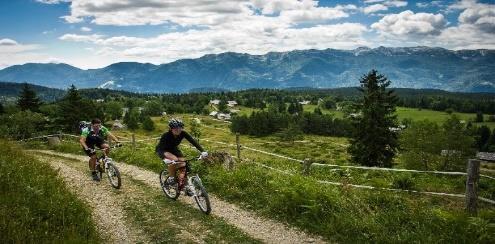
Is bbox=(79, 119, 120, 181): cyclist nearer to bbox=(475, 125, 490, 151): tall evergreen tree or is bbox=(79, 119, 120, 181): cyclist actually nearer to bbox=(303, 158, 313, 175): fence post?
bbox=(303, 158, 313, 175): fence post

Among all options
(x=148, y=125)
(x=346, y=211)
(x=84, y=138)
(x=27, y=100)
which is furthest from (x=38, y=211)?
(x=148, y=125)

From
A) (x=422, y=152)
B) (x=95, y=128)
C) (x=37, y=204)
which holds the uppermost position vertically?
(x=95, y=128)

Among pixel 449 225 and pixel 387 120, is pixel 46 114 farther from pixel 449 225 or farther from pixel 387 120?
pixel 449 225

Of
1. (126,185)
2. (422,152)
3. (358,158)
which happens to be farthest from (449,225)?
(422,152)

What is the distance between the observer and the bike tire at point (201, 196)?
12203 mm

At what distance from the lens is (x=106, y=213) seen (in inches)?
504

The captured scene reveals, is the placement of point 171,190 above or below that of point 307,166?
below

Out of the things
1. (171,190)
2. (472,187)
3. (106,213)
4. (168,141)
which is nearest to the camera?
(472,187)

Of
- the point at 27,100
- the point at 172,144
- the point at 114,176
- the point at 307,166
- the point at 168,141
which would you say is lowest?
the point at 27,100

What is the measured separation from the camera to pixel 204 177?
643 inches

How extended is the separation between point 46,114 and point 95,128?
326ft

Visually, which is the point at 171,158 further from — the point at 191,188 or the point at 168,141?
the point at 191,188

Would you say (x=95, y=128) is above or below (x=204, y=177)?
above

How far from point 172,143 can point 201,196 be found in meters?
2.16
